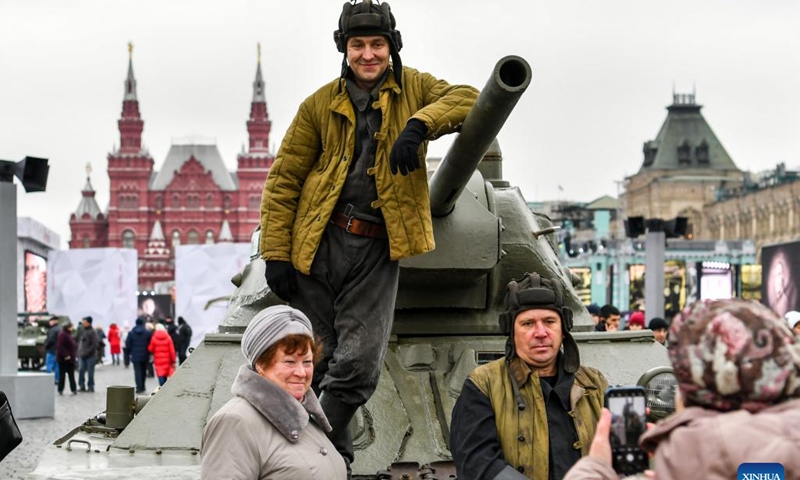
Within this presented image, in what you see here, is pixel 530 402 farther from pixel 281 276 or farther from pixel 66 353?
pixel 66 353

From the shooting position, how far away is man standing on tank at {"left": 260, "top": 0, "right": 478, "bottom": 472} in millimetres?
4973

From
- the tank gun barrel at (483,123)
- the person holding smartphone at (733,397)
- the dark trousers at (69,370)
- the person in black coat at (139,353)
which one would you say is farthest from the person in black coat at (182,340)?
the person holding smartphone at (733,397)

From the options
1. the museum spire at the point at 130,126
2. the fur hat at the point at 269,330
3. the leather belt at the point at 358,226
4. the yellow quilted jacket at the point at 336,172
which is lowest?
the fur hat at the point at 269,330

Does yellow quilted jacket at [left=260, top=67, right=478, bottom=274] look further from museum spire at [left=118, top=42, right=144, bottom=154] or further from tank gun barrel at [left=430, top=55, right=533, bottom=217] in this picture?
museum spire at [left=118, top=42, right=144, bottom=154]

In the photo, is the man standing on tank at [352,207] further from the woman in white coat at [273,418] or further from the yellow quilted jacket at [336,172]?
the woman in white coat at [273,418]

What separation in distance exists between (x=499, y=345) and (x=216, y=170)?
4873 inches

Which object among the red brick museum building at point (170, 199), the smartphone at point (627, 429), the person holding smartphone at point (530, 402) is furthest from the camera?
the red brick museum building at point (170, 199)

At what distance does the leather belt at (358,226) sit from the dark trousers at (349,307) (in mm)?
20

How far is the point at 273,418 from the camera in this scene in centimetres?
373

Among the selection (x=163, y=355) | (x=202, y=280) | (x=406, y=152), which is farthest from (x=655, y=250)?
(x=406, y=152)

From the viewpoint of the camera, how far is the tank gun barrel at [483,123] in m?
4.50

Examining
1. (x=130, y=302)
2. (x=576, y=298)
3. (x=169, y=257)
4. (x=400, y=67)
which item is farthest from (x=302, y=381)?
(x=169, y=257)

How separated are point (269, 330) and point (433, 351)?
2579 millimetres

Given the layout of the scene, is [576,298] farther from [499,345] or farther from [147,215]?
[147,215]
